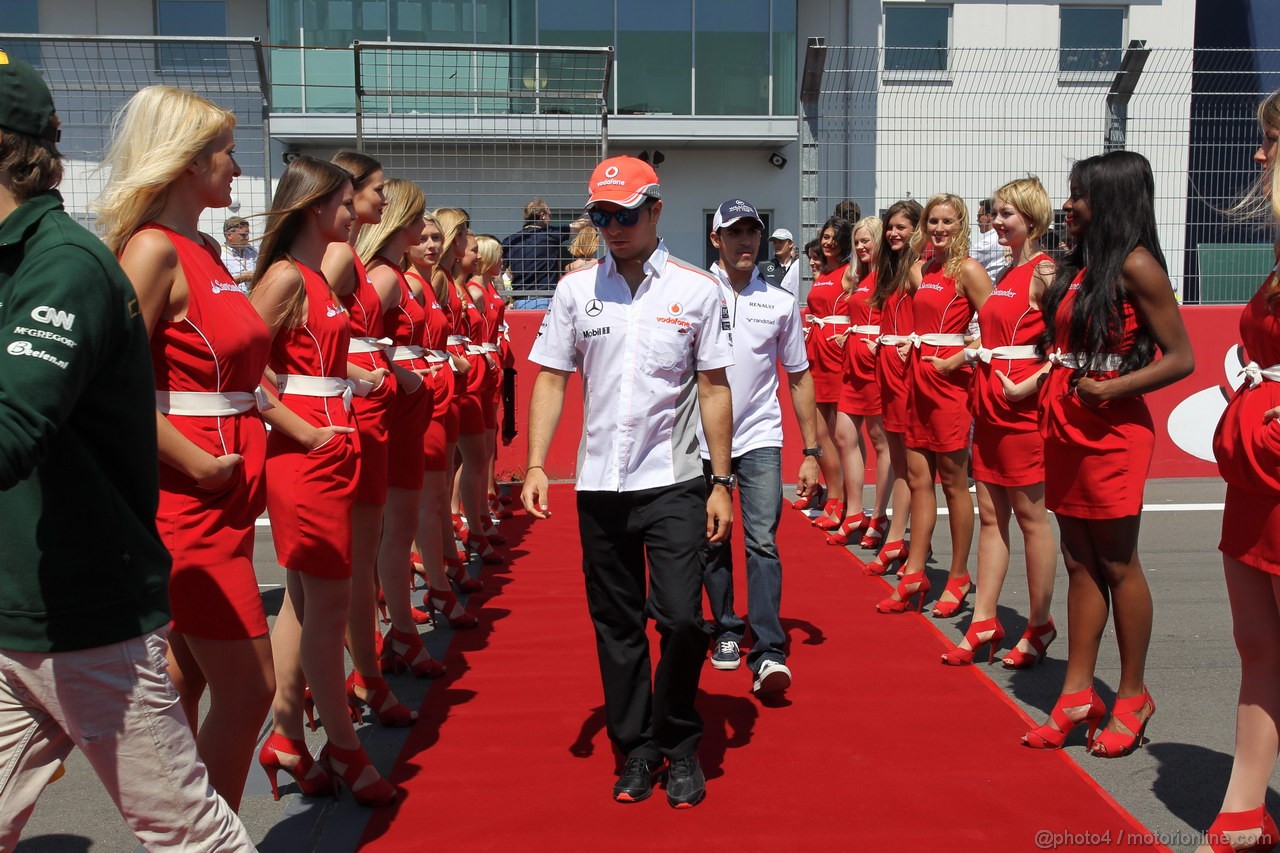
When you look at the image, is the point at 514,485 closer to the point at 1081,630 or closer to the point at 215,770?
the point at 1081,630

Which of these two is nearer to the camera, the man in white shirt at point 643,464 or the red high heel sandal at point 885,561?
the man in white shirt at point 643,464

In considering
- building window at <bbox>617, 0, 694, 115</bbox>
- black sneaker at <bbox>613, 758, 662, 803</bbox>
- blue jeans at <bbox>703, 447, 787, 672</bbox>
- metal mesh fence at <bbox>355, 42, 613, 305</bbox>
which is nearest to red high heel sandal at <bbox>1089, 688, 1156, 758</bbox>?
blue jeans at <bbox>703, 447, 787, 672</bbox>

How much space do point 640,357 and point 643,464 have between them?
0.36m

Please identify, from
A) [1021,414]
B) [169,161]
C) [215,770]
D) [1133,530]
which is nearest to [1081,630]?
[1133,530]

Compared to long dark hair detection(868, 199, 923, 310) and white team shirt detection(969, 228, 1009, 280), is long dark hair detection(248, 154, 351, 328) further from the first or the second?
white team shirt detection(969, 228, 1009, 280)

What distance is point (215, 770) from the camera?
3.14 metres

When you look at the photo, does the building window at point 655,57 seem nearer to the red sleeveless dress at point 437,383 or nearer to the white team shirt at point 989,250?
the white team shirt at point 989,250

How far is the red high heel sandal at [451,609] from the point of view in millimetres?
6407

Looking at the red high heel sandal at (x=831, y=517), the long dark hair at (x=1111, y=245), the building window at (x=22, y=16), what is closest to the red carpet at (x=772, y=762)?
the long dark hair at (x=1111, y=245)

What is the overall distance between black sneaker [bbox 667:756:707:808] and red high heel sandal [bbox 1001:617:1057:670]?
2.07 meters

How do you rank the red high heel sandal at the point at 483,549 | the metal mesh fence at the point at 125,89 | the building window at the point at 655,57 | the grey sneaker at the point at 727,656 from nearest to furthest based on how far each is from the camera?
the grey sneaker at the point at 727,656
the red high heel sandal at the point at 483,549
the metal mesh fence at the point at 125,89
the building window at the point at 655,57

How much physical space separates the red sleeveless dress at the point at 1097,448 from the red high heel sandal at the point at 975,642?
131 cm

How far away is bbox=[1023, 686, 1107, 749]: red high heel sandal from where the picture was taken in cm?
455
